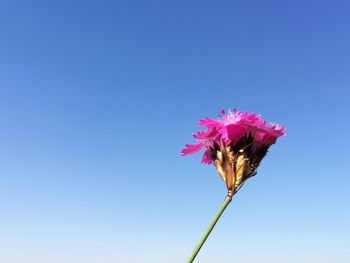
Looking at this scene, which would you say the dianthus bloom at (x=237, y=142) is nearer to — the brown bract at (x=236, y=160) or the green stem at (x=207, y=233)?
the brown bract at (x=236, y=160)

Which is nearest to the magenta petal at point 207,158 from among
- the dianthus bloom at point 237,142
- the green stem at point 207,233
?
the dianthus bloom at point 237,142

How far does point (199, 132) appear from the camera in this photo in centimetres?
376

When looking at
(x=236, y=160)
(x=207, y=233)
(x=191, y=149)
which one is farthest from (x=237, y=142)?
(x=207, y=233)

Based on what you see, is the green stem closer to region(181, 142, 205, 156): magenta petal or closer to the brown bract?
the brown bract

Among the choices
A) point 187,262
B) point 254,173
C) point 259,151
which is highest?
point 259,151

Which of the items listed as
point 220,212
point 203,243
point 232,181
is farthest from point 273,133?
point 203,243

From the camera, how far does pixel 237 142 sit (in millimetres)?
3502

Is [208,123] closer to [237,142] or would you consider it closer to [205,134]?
[205,134]

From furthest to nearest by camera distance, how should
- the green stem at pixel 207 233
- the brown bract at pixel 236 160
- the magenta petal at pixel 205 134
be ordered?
the magenta petal at pixel 205 134 → the brown bract at pixel 236 160 → the green stem at pixel 207 233

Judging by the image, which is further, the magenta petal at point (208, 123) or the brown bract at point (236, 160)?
the magenta petal at point (208, 123)

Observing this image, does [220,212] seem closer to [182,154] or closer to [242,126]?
[242,126]

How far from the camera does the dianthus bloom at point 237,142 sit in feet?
10.8

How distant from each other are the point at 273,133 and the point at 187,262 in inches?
63.9

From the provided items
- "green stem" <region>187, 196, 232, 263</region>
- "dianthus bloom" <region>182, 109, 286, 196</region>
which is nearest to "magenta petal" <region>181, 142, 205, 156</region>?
"dianthus bloom" <region>182, 109, 286, 196</region>
